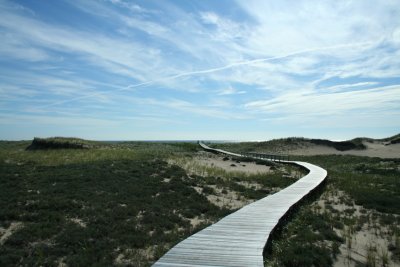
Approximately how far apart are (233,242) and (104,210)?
6.48 meters

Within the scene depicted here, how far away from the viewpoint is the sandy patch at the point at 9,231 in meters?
9.92

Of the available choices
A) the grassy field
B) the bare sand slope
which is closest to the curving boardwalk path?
the grassy field

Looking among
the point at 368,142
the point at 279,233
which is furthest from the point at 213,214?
the point at 368,142

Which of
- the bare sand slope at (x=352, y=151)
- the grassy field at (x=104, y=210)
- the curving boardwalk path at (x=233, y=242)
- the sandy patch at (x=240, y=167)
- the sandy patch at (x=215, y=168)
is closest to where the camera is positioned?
the curving boardwalk path at (x=233, y=242)

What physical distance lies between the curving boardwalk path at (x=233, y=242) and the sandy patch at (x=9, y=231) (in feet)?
18.7

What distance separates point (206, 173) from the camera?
78.2 ft

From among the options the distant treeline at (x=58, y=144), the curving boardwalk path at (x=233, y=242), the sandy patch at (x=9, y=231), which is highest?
the distant treeline at (x=58, y=144)

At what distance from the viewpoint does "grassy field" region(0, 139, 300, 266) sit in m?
8.97

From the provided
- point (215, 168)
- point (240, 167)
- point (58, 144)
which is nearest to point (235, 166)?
point (240, 167)

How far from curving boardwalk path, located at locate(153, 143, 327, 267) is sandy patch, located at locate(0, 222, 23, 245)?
18.7 feet

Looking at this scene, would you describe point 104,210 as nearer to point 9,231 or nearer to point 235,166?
point 9,231

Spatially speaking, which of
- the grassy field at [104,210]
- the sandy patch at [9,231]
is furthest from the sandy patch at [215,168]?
the sandy patch at [9,231]

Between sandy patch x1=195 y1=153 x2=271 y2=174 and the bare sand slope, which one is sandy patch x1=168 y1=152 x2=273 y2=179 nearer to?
sandy patch x1=195 y1=153 x2=271 y2=174

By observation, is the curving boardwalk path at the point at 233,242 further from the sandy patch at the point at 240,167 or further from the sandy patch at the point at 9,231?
the sandy patch at the point at 240,167
